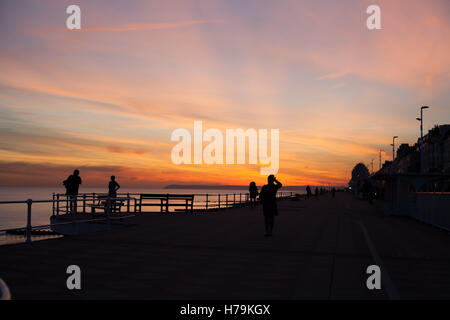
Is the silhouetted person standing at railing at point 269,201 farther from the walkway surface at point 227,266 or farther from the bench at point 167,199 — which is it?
the bench at point 167,199

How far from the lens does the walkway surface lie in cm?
702

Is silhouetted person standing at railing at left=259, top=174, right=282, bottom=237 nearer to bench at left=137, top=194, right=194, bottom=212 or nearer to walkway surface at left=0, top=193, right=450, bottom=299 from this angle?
walkway surface at left=0, top=193, right=450, bottom=299

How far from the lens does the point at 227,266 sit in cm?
936

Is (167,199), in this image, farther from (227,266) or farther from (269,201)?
(227,266)

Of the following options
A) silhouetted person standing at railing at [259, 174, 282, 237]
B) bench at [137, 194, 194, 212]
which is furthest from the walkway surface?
bench at [137, 194, 194, 212]

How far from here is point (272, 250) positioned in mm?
11891

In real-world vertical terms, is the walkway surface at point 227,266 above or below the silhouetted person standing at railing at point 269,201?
below

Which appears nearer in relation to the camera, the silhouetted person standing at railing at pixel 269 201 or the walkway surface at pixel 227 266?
the walkway surface at pixel 227 266

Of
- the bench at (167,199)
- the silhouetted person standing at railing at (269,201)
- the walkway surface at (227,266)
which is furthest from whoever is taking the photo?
the bench at (167,199)

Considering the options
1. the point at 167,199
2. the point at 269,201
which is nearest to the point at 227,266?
the point at 269,201

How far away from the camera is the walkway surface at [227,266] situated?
7.02 meters

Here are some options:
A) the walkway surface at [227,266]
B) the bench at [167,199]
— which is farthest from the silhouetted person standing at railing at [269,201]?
the bench at [167,199]

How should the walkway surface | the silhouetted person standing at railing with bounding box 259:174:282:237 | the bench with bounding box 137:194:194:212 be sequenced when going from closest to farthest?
the walkway surface → the silhouetted person standing at railing with bounding box 259:174:282:237 → the bench with bounding box 137:194:194:212
